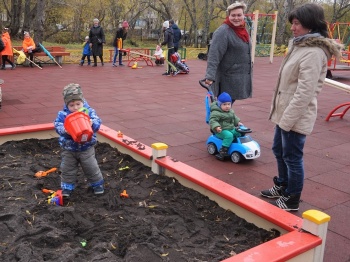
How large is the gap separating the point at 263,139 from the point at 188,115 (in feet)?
6.21

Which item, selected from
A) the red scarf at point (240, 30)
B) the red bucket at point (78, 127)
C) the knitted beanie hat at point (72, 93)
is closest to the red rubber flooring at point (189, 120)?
the red scarf at point (240, 30)

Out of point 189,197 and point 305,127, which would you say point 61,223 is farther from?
point 305,127

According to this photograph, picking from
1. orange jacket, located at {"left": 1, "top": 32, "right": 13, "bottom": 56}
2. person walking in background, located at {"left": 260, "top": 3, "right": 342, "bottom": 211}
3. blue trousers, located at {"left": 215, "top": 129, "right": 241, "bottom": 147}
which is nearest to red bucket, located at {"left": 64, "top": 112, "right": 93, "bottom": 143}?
person walking in background, located at {"left": 260, "top": 3, "right": 342, "bottom": 211}

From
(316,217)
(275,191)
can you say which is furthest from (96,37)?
(316,217)

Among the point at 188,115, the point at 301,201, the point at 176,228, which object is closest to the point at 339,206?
the point at 301,201

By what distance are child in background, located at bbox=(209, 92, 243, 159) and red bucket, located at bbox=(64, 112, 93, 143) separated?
172 centimetres

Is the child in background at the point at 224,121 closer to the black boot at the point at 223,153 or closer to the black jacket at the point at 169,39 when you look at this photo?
the black boot at the point at 223,153

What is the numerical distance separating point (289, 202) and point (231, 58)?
7.06 feet

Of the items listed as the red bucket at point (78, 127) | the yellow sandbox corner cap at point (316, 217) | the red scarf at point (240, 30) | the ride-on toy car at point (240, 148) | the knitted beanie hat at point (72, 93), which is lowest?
the ride-on toy car at point (240, 148)

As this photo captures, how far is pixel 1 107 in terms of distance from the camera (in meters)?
7.44

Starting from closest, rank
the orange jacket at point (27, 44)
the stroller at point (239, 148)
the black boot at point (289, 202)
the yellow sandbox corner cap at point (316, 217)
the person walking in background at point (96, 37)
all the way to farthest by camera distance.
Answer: the yellow sandbox corner cap at point (316, 217)
the black boot at point (289, 202)
the stroller at point (239, 148)
the orange jacket at point (27, 44)
the person walking in background at point (96, 37)

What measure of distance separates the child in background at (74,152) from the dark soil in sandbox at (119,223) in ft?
0.39

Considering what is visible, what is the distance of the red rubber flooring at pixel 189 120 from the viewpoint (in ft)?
12.7

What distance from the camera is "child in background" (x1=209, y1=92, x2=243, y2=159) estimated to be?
4605 millimetres
